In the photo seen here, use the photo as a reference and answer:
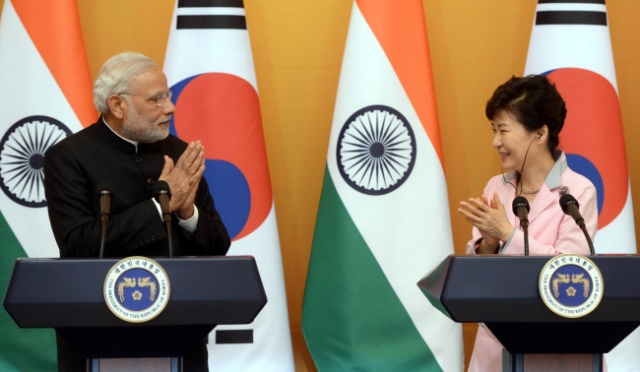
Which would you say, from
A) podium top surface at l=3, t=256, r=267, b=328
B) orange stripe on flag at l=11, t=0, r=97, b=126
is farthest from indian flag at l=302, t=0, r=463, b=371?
podium top surface at l=3, t=256, r=267, b=328

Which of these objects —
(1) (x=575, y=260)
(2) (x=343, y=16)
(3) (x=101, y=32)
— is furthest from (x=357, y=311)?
(1) (x=575, y=260)

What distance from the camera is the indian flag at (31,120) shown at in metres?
4.08

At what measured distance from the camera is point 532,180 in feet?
9.11

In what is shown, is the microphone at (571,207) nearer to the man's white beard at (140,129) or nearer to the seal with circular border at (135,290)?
the seal with circular border at (135,290)

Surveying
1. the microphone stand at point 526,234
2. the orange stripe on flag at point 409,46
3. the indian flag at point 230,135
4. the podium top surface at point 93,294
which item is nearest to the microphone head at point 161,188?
the podium top surface at point 93,294

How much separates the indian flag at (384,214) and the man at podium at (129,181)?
1512mm

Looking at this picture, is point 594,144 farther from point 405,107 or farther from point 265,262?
point 265,262

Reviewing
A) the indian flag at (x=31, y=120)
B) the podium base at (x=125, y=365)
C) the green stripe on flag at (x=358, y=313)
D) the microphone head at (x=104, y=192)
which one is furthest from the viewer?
the green stripe on flag at (x=358, y=313)

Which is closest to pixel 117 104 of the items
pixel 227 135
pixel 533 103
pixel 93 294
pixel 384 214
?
pixel 93 294

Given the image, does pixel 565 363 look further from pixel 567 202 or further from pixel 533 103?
pixel 533 103

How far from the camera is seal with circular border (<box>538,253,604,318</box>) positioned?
2.10 m

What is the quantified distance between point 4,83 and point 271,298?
144 centimetres

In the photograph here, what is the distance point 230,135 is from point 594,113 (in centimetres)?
156

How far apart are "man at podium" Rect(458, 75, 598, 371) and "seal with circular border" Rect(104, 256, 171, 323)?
2.92ft
